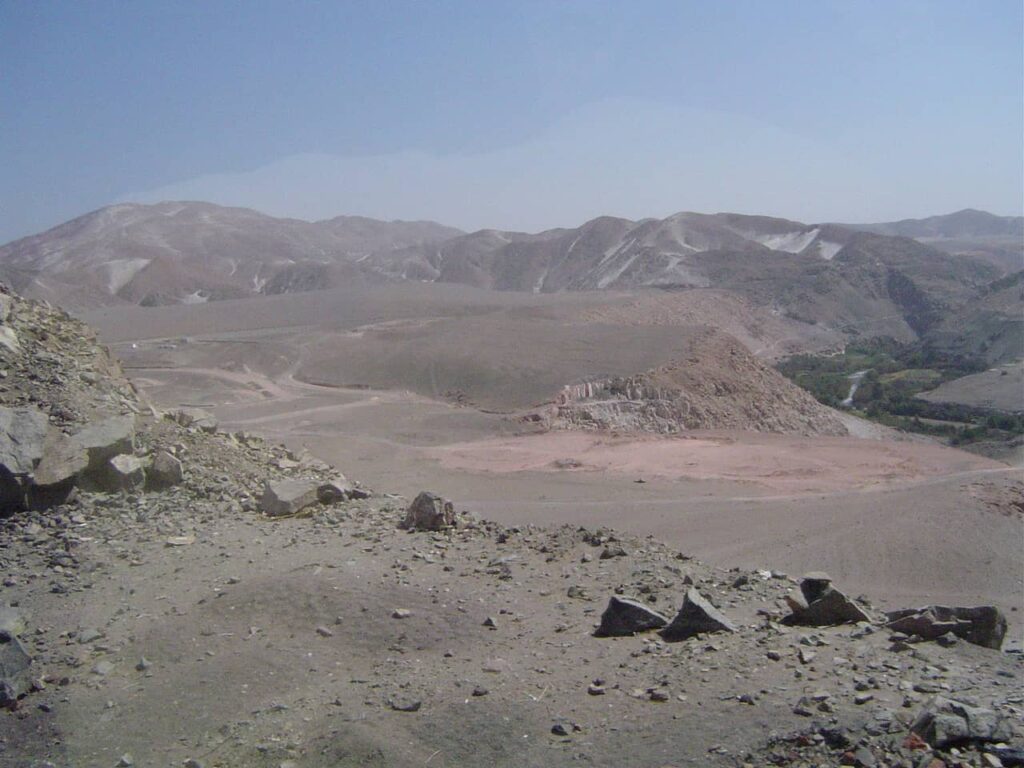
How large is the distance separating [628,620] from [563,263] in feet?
321

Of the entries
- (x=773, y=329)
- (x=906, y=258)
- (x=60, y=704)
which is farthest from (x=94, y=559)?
(x=906, y=258)

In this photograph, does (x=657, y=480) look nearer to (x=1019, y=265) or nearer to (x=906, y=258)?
(x=906, y=258)

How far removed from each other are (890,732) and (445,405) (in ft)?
88.6

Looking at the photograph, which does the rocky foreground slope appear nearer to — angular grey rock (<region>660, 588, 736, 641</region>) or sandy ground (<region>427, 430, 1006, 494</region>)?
angular grey rock (<region>660, 588, 736, 641</region>)

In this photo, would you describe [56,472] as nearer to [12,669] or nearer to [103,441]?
[103,441]

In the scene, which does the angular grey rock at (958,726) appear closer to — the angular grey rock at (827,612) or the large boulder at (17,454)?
the angular grey rock at (827,612)

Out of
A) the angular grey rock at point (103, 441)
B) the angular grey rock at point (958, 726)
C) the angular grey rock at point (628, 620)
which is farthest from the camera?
the angular grey rock at point (103, 441)

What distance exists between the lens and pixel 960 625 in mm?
7051

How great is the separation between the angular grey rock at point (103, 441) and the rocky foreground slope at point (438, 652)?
201 millimetres

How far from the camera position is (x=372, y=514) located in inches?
433

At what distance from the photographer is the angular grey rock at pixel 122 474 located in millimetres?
10727

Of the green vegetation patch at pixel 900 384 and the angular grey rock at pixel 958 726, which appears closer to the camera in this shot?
the angular grey rock at pixel 958 726

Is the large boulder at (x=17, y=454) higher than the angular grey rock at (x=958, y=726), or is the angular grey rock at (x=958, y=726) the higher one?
the large boulder at (x=17, y=454)

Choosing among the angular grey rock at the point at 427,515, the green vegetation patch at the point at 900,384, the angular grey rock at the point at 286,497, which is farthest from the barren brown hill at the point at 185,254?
the angular grey rock at the point at 427,515
